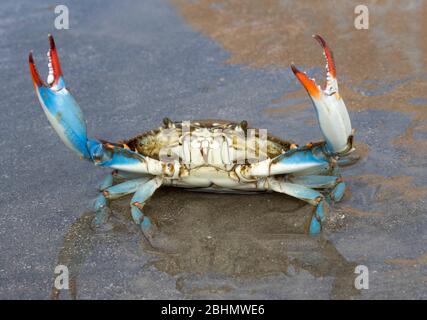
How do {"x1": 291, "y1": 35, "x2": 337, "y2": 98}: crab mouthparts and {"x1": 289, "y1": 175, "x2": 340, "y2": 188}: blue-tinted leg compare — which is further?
{"x1": 289, "y1": 175, "x2": 340, "y2": 188}: blue-tinted leg

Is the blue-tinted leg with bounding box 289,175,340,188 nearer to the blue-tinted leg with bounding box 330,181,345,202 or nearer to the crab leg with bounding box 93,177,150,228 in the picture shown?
the blue-tinted leg with bounding box 330,181,345,202

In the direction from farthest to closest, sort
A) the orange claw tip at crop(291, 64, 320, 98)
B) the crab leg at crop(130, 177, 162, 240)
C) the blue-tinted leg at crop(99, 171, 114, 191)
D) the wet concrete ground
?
1. the blue-tinted leg at crop(99, 171, 114, 191)
2. the crab leg at crop(130, 177, 162, 240)
3. the wet concrete ground
4. the orange claw tip at crop(291, 64, 320, 98)

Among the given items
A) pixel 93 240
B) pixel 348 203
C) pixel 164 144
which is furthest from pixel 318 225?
pixel 93 240

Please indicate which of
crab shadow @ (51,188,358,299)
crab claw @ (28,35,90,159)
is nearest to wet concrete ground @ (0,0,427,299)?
crab shadow @ (51,188,358,299)

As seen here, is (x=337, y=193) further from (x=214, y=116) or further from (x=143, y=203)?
(x=214, y=116)

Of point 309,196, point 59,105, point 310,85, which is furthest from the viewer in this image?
point 309,196

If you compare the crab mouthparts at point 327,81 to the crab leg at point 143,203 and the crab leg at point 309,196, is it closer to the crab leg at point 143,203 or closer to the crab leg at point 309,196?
the crab leg at point 309,196

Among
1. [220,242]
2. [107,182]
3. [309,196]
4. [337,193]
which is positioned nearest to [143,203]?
[107,182]

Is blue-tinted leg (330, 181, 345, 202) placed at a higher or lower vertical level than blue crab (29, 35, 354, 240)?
lower
